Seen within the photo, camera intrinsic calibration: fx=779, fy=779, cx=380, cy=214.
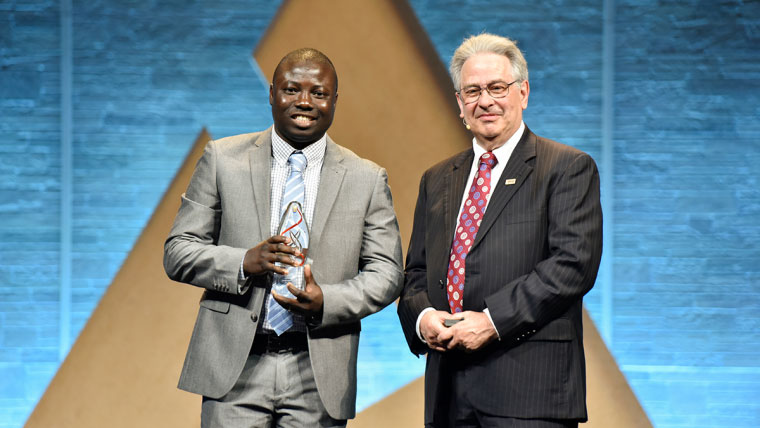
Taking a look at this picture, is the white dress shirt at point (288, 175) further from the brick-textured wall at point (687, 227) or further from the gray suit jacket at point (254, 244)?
the brick-textured wall at point (687, 227)

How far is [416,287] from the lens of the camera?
246cm

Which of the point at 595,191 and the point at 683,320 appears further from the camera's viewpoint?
the point at 683,320

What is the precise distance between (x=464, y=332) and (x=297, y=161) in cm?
74

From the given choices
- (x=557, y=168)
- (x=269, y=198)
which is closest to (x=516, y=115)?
(x=557, y=168)

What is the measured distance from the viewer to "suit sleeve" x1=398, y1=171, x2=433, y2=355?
2.36 m

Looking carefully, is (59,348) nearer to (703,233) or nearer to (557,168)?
(557,168)

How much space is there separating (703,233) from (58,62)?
3.19 metres

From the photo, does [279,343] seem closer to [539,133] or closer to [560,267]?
[560,267]

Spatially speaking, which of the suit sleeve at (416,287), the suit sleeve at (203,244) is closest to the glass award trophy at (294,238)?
the suit sleeve at (203,244)

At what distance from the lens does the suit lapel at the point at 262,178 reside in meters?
2.30

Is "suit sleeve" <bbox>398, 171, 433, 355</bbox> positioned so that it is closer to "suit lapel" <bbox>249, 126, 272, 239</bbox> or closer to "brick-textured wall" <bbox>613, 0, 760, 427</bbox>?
"suit lapel" <bbox>249, 126, 272, 239</bbox>

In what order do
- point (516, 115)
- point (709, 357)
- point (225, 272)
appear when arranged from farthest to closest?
point (709, 357)
point (516, 115)
point (225, 272)

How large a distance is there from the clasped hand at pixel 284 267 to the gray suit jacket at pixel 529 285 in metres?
0.35

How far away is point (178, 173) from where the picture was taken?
148 inches
